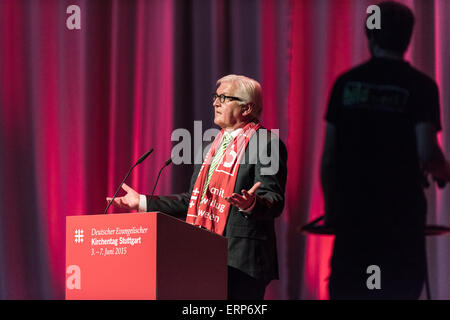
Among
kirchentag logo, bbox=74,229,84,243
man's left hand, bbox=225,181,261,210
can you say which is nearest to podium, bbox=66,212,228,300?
kirchentag logo, bbox=74,229,84,243

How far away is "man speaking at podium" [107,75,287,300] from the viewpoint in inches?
102

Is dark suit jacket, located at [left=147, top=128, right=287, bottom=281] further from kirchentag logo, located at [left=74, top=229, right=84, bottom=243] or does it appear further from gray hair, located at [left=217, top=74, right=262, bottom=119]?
kirchentag logo, located at [left=74, top=229, right=84, bottom=243]

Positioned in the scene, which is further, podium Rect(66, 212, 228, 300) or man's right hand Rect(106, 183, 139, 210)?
man's right hand Rect(106, 183, 139, 210)

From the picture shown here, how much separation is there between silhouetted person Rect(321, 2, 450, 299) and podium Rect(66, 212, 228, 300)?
1.67 m

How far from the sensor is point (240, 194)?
272 cm

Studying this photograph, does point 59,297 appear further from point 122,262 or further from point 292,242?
Result: point 122,262

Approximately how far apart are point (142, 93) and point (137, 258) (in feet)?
7.93

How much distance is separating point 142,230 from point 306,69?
2.31m

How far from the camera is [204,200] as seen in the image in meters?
2.80

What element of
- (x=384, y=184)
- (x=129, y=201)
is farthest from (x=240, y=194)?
(x=384, y=184)

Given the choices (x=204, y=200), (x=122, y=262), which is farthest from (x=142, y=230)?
(x=204, y=200)

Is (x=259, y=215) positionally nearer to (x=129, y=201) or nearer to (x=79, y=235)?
(x=129, y=201)

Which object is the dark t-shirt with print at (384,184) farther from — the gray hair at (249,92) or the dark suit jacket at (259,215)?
the dark suit jacket at (259,215)

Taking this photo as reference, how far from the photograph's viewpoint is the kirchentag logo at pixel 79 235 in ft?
6.81
